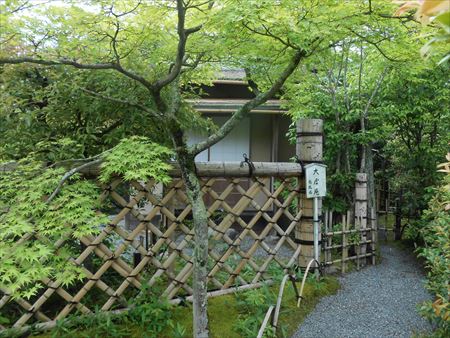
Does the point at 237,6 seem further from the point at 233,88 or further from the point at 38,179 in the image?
the point at 233,88

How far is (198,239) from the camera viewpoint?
8.82ft

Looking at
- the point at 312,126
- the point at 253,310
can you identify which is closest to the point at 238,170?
the point at 312,126

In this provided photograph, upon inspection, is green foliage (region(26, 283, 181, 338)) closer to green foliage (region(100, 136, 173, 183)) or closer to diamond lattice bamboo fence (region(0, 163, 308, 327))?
diamond lattice bamboo fence (region(0, 163, 308, 327))

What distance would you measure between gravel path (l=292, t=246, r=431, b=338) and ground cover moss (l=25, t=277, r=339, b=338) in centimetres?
12

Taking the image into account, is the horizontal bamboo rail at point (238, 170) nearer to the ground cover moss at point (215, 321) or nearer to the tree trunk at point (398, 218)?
the ground cover moss at point (215, 321)

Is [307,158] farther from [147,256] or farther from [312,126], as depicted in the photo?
[147,256]

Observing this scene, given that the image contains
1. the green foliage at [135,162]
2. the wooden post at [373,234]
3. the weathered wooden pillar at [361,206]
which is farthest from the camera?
the wooden post at [373,234]

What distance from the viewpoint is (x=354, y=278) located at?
16.5ft

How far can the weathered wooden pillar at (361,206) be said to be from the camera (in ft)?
18.0

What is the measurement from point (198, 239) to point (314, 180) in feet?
6.82

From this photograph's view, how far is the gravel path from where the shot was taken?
360cm

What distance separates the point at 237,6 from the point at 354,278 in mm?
4249

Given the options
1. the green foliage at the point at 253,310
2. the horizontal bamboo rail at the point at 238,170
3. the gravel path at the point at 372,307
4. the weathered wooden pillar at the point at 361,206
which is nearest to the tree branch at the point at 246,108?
the horizontal bamboo rail at the point at 238,170

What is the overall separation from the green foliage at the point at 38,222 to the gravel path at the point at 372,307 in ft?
7.65
